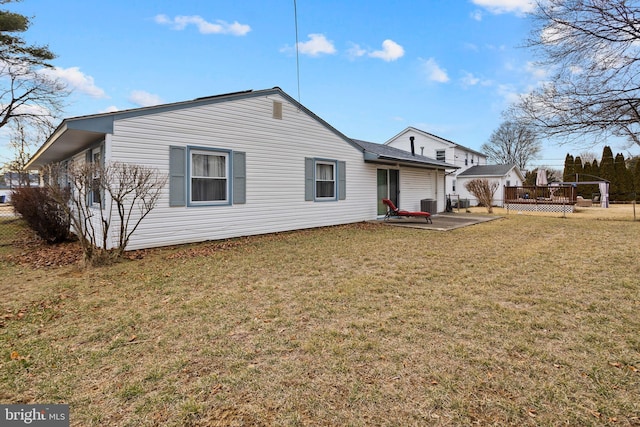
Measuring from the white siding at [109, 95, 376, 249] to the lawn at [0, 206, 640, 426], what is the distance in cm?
218

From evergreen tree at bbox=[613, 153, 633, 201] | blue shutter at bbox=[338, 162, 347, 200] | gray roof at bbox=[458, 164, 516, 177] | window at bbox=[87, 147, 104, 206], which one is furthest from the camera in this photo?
evergreen tree at bbox=[613, 153, 633, 201]

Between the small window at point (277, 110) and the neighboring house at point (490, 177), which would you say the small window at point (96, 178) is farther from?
the neighboring house at point (490, 177)

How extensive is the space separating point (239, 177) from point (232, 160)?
49 centimetres

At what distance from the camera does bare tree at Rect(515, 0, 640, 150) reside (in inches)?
401

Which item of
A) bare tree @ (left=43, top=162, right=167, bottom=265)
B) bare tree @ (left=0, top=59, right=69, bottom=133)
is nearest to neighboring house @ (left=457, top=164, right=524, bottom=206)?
bare tree @ (left=43, top=162, right=167, bottom=265)

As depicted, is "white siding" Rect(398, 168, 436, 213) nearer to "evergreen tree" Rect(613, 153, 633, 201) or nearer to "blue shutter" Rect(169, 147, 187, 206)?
"blue shutter" Rect(169, 147, 187, 206)

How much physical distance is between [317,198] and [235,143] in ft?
11.6

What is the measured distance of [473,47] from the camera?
13.5m

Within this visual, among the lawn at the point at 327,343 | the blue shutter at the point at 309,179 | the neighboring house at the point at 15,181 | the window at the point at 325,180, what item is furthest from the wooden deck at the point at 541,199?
the neighboring house at the point at 15,181

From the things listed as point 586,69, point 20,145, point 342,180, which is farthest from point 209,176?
point 20,145

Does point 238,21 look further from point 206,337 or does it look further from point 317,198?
point 206,337

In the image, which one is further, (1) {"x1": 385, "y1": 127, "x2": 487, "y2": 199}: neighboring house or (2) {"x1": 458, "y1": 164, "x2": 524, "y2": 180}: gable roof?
(2) {"x1": 458, "y1": 164, "x2": 524, "y2": 180}: gable roof

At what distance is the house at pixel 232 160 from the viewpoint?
23.4 feet

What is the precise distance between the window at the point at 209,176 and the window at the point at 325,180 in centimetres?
353
